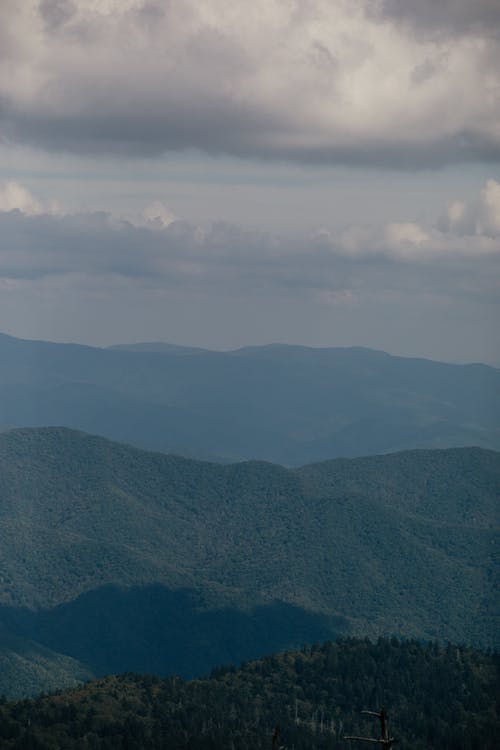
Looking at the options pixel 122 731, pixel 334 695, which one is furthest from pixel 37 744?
pixel 334 695

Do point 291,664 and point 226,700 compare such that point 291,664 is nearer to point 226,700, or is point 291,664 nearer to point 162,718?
point 226,700

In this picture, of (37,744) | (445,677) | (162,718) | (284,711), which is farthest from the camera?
(445,677)

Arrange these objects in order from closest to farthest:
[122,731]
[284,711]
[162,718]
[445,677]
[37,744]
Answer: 1. [37,744]
2. [122,731]
3. [162,718]
4. [284,711]
5. [445,677]

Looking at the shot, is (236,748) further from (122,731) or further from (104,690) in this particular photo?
(104,690)

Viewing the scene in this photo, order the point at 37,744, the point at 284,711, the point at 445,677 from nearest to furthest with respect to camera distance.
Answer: the point at 37,744 → the point at 284,711 → the point at 445,677

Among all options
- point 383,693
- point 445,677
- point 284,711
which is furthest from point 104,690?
point 445,677

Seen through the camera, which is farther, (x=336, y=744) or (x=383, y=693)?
(x=383, y=693)
